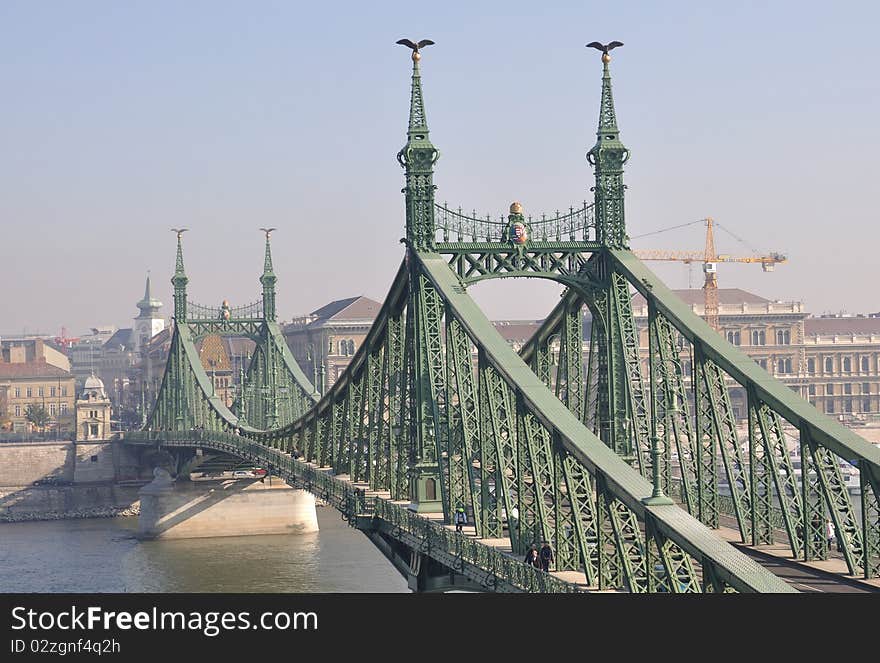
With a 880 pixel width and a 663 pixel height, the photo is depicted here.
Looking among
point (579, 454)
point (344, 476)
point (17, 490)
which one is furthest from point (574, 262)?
point (17, 490)

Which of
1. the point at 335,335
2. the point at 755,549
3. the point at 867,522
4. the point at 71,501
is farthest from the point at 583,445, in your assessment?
the point at 335,335

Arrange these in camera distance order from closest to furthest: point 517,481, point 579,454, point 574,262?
point 579,454
point 517,481
point 574,262

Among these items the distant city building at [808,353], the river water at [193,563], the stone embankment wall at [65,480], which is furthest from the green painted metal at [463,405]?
the distant city building at [808,353]

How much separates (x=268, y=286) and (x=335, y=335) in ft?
226

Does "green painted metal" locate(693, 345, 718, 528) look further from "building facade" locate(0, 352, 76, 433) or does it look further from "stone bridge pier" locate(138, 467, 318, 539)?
"building facade" locate(0, 352, 76, 433)

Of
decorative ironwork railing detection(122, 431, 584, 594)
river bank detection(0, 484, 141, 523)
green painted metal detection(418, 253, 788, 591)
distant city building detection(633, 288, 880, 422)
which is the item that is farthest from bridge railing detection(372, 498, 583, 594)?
distant city building detection(633, 288, 880, 422)

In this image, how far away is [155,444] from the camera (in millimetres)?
117625

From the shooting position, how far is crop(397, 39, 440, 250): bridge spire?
1962 inches

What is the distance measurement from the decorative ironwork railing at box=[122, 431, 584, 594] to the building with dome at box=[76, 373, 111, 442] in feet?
163

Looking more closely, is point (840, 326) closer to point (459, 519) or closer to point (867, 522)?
point (459, 519)
